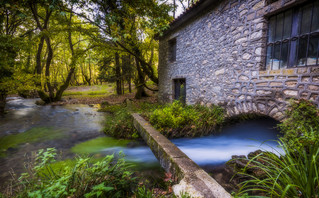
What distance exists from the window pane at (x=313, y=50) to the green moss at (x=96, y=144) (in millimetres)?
5030

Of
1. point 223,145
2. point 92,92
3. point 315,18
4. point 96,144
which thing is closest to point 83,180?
point 96,144

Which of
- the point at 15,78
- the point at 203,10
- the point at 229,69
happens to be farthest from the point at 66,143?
the point at 203,10

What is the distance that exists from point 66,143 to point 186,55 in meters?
5.98

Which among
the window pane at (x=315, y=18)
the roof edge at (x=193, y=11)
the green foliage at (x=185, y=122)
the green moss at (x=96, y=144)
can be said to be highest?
the roof edge at (x=193, y=11)

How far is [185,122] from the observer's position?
199 inches

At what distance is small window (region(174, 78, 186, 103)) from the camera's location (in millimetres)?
7595

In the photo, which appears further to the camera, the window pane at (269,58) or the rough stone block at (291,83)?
the window pane at (269,58)

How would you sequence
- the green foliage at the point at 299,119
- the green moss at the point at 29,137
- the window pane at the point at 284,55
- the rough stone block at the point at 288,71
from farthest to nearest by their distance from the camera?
1. the green moss at the point at 29,137
2. the window pane at the point at 284,55
3. the rough stone block at the point at 288,71
4. the green foliage at the point at 299,119

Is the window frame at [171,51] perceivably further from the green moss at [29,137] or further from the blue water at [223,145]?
the green moss at [29,137]

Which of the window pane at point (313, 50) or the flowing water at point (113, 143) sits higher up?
the window pane at point (313, 50)

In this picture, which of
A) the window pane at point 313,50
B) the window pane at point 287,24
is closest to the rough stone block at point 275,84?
the window pane at point 313,50

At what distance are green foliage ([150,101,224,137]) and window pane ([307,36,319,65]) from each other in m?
2.58

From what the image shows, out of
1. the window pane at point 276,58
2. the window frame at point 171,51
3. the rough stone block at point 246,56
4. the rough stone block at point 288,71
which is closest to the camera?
the rough stone block at point 288,71

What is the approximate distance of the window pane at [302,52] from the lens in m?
3.25
